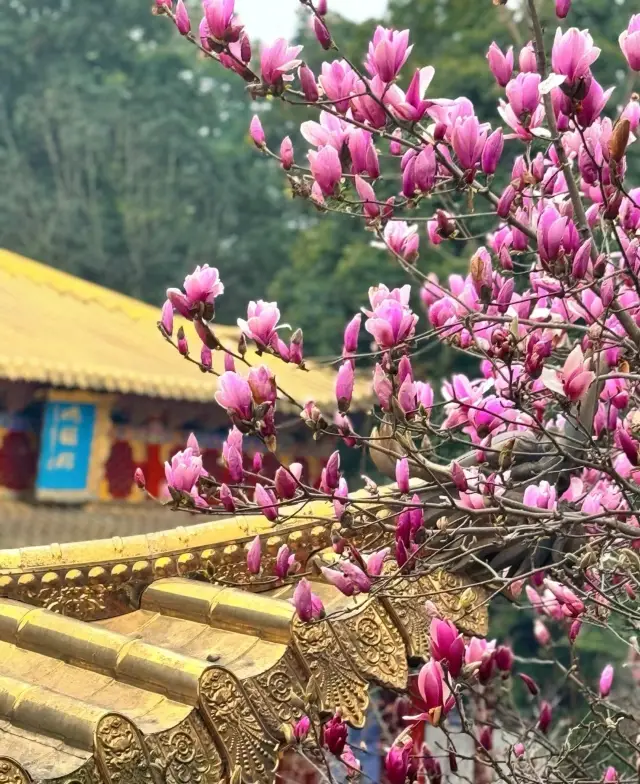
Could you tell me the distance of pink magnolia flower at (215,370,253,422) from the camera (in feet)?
4.56

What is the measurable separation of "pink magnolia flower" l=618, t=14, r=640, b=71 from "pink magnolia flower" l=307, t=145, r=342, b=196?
465 millimetres

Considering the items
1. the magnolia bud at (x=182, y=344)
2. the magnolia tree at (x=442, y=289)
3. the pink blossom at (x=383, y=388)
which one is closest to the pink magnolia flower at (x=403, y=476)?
the magnolia tree at (x=442, y=289)

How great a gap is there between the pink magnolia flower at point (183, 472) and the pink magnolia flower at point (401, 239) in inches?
20.5

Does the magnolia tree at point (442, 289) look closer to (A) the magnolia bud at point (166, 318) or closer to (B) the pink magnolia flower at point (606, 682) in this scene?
(A) the magnolia bud at point (166, 318)

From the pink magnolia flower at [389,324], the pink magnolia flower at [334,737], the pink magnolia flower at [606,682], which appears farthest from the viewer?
the pink magnolia flower at [606,682]

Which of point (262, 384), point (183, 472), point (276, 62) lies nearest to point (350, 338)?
point (262, 384)

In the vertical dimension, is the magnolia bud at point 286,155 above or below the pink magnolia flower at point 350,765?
above

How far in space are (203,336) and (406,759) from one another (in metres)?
0.73

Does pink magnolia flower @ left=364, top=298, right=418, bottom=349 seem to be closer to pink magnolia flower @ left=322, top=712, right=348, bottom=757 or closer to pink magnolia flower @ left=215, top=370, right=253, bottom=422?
pink magnolia flower @ left=215, top=370, right=253, bottom=422

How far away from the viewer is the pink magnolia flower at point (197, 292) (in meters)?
1.43

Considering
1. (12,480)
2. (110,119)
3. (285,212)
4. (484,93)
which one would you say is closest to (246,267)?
(285,212)

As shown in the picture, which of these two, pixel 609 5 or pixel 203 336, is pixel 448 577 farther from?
pixel 609 5

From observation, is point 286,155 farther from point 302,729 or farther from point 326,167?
point 302,729

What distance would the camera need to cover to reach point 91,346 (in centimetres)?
612
